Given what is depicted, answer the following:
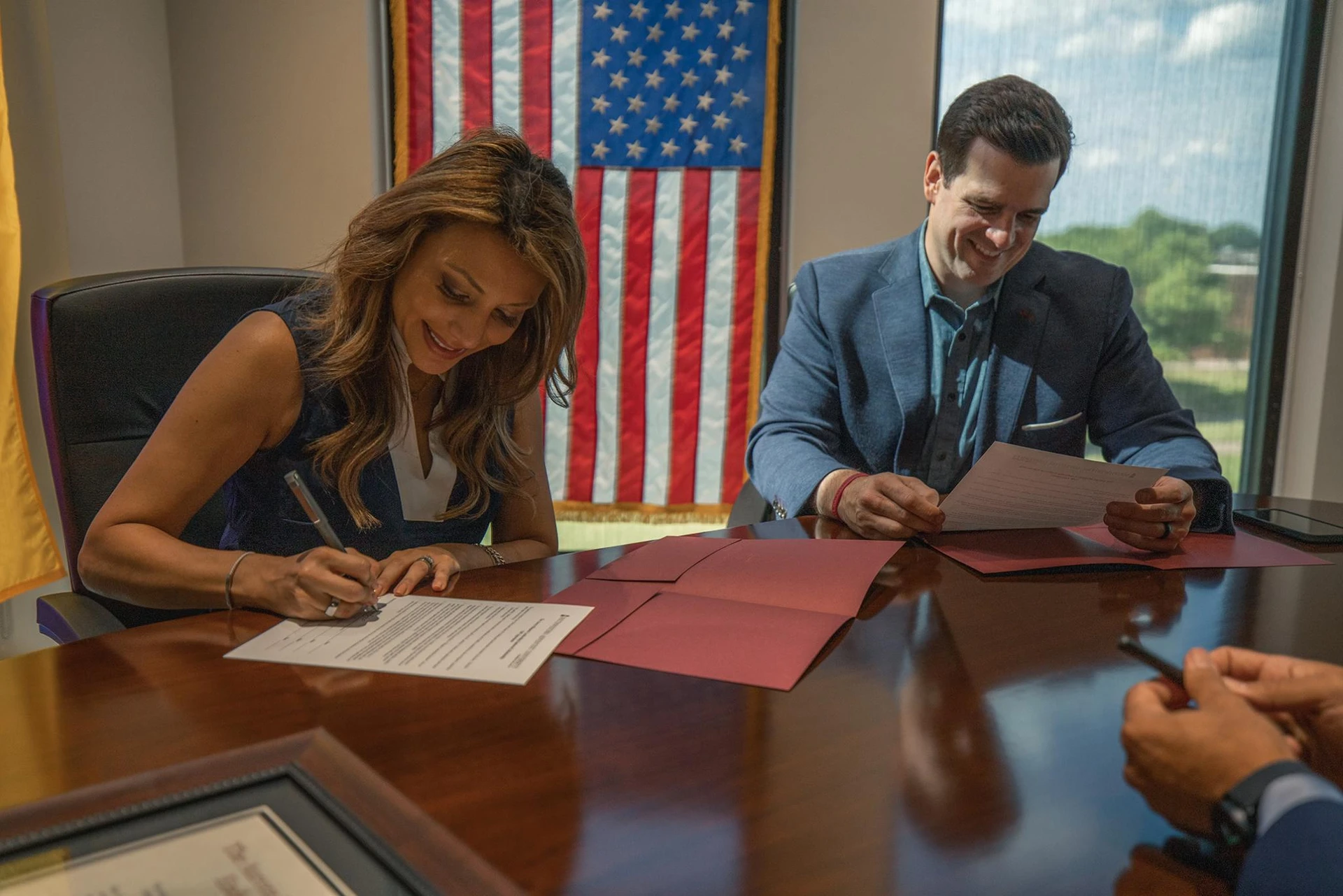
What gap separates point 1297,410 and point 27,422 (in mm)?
4027

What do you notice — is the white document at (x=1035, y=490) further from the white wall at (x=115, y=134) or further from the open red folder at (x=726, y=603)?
the white wall at (x=115, y=134)

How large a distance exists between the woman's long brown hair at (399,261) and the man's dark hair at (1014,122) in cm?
81

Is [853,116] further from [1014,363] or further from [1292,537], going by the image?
[1292,537]

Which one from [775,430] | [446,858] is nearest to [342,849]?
[446,858]

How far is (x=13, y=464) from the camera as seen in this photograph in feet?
7.75

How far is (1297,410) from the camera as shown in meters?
3.35

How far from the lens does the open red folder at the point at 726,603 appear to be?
2.86 ft

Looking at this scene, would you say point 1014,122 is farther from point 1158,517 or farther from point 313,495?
point 313,495

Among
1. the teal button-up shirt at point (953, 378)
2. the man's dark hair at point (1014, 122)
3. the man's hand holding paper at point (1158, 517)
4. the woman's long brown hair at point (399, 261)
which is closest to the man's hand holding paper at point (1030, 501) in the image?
the man's hand holding paper at point (1158, 517)

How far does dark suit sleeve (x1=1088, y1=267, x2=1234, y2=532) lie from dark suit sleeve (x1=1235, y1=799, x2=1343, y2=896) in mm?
1198

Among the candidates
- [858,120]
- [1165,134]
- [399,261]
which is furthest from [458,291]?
[1165,134]

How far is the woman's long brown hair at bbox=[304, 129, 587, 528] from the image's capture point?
1.31 meters

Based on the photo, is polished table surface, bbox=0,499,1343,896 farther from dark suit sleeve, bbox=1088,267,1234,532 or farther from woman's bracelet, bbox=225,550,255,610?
dark suit sleeve, bbox=1088,267,1234,532

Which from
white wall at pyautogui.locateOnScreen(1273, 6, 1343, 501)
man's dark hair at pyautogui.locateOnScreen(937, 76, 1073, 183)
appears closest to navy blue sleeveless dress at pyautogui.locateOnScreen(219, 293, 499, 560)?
man's dark hair at pyautogui.locateOnScreen(937, 76, 1073, 183)
